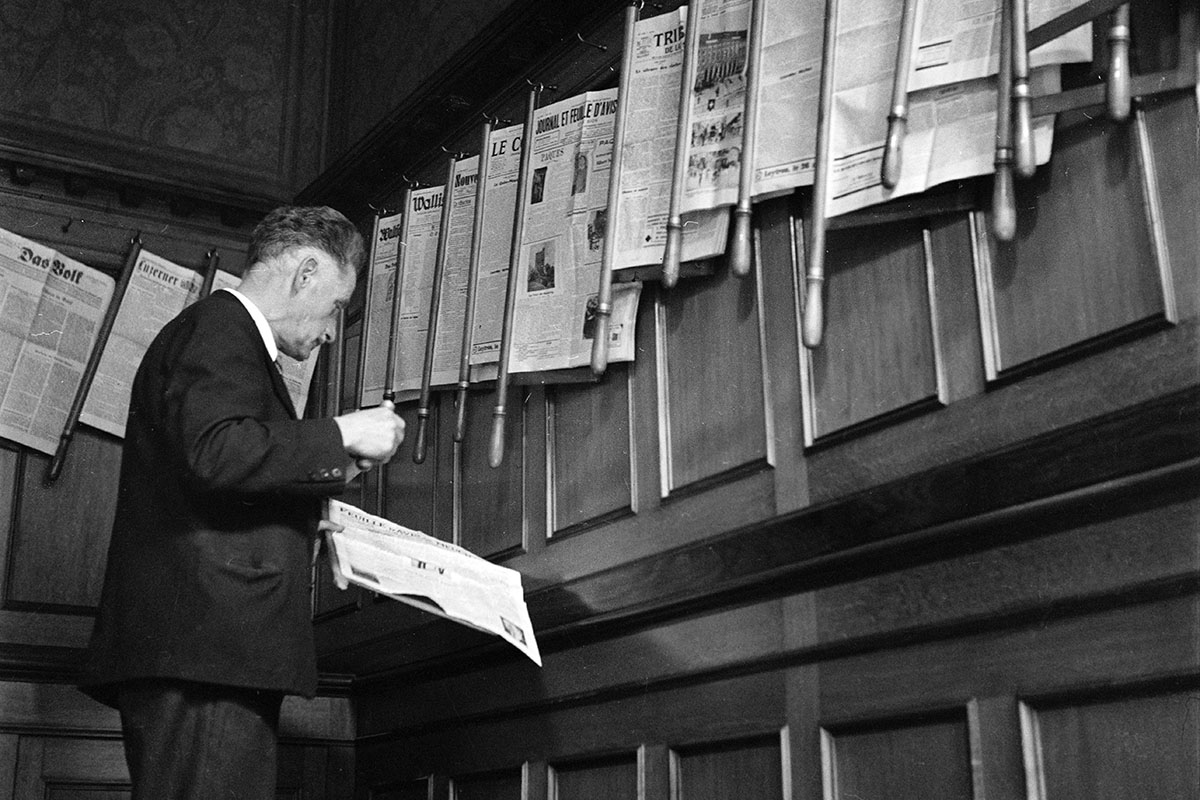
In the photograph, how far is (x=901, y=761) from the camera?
201cm

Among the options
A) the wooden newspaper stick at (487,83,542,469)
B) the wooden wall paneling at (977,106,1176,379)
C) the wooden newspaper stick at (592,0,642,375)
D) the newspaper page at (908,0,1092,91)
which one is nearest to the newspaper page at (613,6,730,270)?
the wooden newspaper stick at (592,0,642,375)

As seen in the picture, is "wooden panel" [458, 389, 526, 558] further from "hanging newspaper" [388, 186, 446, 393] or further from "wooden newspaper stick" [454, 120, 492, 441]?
"hanging newspaper" [388, 186, 446, 393]

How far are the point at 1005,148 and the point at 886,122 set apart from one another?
0.31 metres

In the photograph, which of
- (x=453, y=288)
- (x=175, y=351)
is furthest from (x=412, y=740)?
(x=175, y=351)

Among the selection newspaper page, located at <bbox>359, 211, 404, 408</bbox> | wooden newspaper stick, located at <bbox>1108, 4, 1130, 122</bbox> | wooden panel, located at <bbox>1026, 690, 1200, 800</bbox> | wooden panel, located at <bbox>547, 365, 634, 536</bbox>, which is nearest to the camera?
wooden panel, located at <bbox>1026, 690, 1200, 800</bbox>

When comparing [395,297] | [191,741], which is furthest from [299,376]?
[191,741]

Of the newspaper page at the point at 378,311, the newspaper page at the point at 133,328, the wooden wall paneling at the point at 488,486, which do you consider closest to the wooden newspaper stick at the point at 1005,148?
the wooden wall paneling at the point at 488,486

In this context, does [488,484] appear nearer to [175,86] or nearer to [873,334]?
[873,334]

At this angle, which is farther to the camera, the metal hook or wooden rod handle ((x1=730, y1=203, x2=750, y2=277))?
the metal hook

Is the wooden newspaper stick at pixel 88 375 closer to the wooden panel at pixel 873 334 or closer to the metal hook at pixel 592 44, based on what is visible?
the metal hook at pixel 592 44

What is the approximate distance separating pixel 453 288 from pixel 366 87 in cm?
158

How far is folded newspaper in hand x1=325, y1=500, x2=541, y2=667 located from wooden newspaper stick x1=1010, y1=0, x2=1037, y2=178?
1.12 meters

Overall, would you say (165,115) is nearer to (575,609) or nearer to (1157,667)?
(575,609)

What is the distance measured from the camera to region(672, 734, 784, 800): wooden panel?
2.26m
